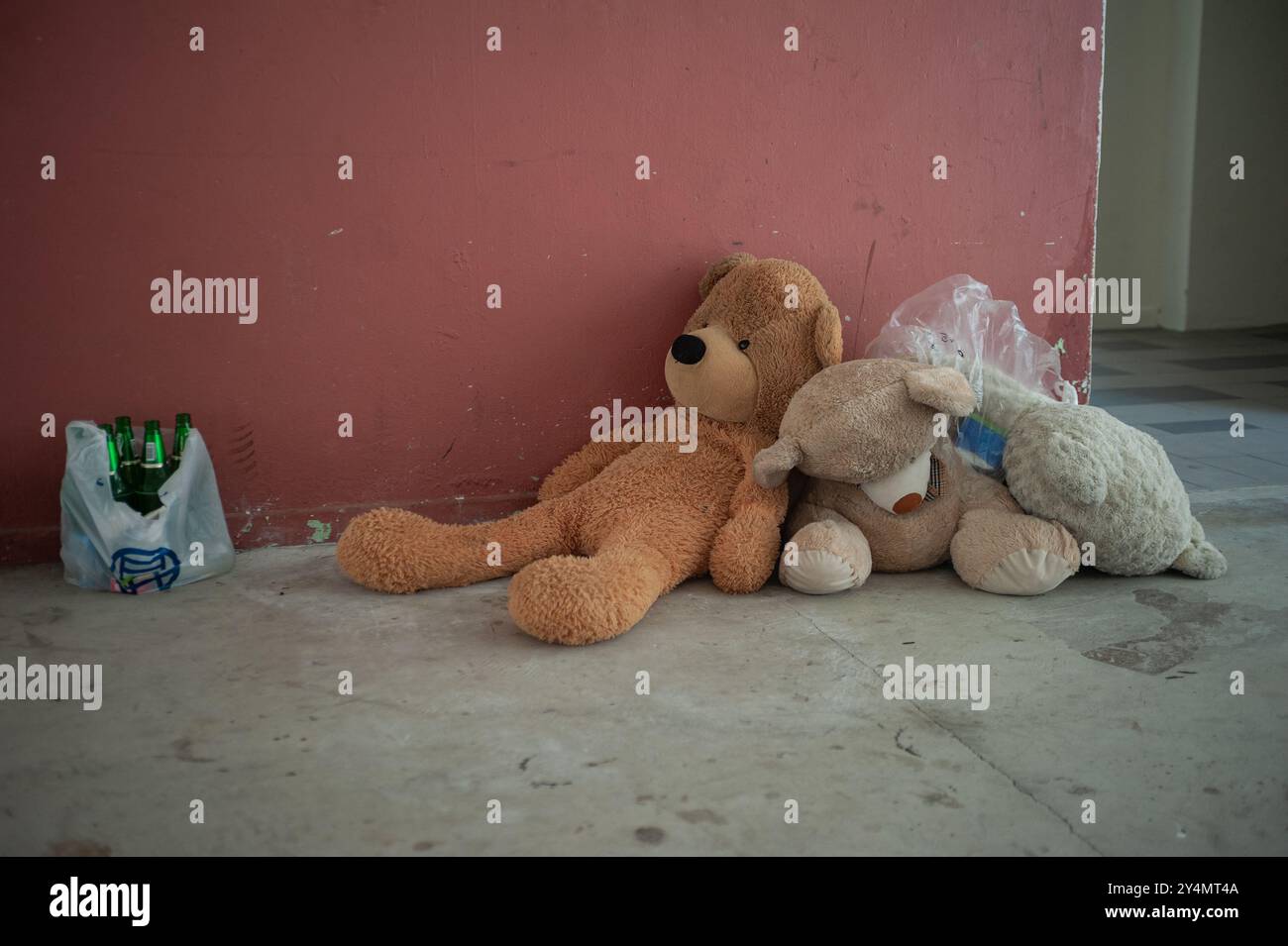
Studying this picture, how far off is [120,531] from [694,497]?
4.58ft

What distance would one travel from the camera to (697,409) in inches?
126

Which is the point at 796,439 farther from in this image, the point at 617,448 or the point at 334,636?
the point at 334,636

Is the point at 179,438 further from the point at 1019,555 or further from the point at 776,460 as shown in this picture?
the point at 1019,555

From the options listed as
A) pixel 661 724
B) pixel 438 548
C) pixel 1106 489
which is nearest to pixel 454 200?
pixel 438 548

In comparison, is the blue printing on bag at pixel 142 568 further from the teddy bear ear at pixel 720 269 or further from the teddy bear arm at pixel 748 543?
the teddy bear ear at pixel 720 269

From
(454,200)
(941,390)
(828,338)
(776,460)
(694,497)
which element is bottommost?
(694,497)

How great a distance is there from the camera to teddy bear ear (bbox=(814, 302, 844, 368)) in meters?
3.11

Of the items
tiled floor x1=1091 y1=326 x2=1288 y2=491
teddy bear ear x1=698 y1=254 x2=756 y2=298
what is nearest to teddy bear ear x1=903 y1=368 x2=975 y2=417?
teddy bear ear x1=698 y1=254 x2=756 y2=298

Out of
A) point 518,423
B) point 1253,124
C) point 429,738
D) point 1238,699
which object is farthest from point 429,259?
point 1253,124

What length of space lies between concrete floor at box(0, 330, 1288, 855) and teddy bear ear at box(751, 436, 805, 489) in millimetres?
300

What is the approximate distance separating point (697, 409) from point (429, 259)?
83 cm

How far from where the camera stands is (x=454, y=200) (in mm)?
3262

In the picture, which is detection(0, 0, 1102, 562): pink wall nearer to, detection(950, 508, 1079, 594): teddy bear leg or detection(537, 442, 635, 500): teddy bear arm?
detection(537, 442, 635, 500): teddy bear arm

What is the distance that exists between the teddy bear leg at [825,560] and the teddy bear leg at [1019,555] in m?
0.26
